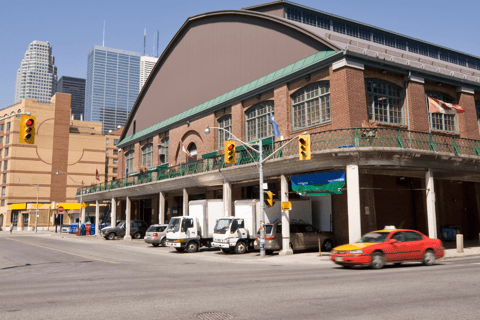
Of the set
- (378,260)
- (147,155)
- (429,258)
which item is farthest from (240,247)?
(147,155)

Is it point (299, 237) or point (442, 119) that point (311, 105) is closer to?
point (299, 237)

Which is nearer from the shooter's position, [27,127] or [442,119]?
[27,127]

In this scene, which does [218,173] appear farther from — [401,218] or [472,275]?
[472,275]

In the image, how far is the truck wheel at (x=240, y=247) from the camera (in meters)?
26.3

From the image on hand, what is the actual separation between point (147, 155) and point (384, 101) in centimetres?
3250

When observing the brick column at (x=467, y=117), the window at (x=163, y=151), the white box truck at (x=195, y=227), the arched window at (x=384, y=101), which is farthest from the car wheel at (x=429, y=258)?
the window at (x=163, y=151)

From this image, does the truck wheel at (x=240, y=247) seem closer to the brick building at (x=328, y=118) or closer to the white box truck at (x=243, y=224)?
the white box truck at (x=243, y=224)

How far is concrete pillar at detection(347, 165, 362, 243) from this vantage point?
22391mm

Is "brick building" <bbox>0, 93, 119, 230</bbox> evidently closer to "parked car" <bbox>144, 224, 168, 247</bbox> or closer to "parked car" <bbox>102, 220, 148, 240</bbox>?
"parked car" <bbox>102, 220, 148, 240</bbox>

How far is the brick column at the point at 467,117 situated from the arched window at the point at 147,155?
34.0 meters

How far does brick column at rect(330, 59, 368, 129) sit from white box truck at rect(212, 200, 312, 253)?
612 centimetres

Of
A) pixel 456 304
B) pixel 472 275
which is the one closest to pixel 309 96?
pixel 472 275

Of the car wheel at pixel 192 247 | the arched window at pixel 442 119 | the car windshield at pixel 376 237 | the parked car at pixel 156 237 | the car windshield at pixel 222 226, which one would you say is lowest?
the car wheel at pixel 192 247

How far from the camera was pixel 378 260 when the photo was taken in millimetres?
16531
